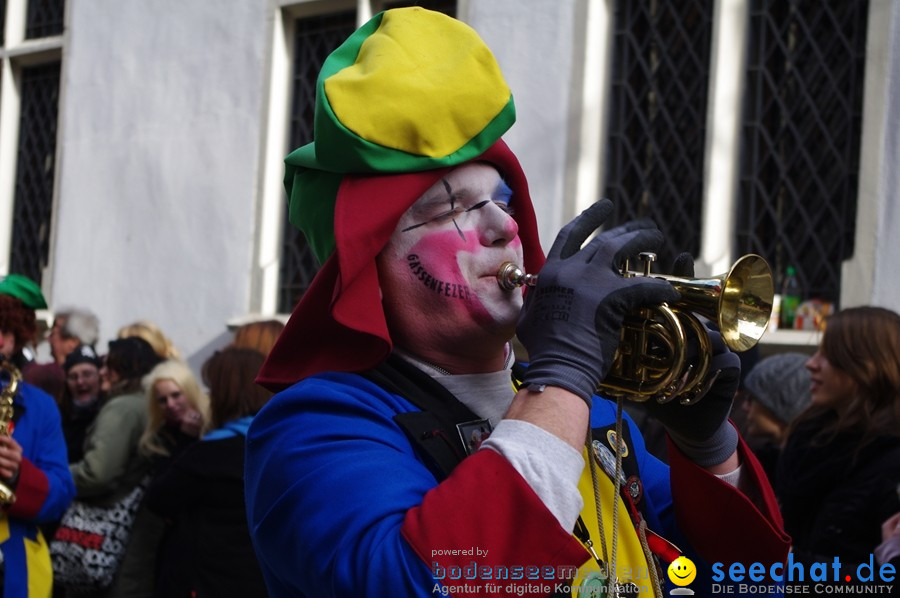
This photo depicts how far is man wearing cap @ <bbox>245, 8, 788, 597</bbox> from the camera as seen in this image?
179 centimetres

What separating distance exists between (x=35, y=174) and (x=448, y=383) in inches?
399

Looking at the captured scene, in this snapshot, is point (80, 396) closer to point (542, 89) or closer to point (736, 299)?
point (542, 89)

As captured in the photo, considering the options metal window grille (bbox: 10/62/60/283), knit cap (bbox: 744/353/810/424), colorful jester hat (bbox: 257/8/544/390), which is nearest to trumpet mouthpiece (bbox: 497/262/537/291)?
colorful jester hat (bbox: 257/8/544/390)

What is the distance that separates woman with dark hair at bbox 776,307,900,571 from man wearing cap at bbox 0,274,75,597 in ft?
8.63

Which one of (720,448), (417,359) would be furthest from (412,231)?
(720,448)

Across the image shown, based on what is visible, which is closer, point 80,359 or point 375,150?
point 375,150

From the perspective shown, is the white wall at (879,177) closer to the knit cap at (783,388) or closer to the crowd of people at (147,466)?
the knit cap at (783,388)

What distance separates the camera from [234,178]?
948cm

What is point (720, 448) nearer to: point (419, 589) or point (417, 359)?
point (417, 359)

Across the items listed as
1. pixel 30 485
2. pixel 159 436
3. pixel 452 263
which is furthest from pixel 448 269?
pixel 159 436

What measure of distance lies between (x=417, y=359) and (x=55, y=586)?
442 cm

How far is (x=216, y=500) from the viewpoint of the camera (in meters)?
4.66

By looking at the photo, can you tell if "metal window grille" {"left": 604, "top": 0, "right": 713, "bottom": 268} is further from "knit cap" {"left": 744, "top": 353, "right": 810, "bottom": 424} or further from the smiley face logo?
the smiley face logo

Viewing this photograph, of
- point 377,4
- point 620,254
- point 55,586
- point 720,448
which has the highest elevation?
point 377,4
